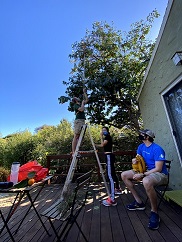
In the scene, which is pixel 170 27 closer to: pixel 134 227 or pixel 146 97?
pixel 146 97

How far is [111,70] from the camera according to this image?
22.2 ft

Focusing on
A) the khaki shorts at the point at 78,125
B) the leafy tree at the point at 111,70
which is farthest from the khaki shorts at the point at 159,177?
the leafy tree at the point at 111,70

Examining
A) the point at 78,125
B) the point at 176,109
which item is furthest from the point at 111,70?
the point at 176,109

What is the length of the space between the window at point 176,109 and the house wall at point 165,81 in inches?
5.3

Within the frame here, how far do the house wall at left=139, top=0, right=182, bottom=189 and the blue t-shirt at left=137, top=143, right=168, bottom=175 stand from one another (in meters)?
0.87

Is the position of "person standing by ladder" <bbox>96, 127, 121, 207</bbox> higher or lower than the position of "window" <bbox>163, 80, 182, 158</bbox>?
lower

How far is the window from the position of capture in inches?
128

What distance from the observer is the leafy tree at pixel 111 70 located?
6.13m

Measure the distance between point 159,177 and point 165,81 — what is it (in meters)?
1.96

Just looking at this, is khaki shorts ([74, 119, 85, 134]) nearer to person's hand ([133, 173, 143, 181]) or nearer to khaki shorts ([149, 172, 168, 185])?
person's hand ([133, 173, 143, 181])

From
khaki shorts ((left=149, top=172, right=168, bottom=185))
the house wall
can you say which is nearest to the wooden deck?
khaki shorts ((left=149, top=172, right=168, bottom=185))

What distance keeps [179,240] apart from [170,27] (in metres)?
3.31

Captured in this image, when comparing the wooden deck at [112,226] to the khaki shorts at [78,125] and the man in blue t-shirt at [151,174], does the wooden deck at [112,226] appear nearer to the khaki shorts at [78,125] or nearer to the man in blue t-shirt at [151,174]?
the man in blue t-shirt at [151,174]

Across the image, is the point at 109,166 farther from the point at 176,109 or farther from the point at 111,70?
the point at 111,70
